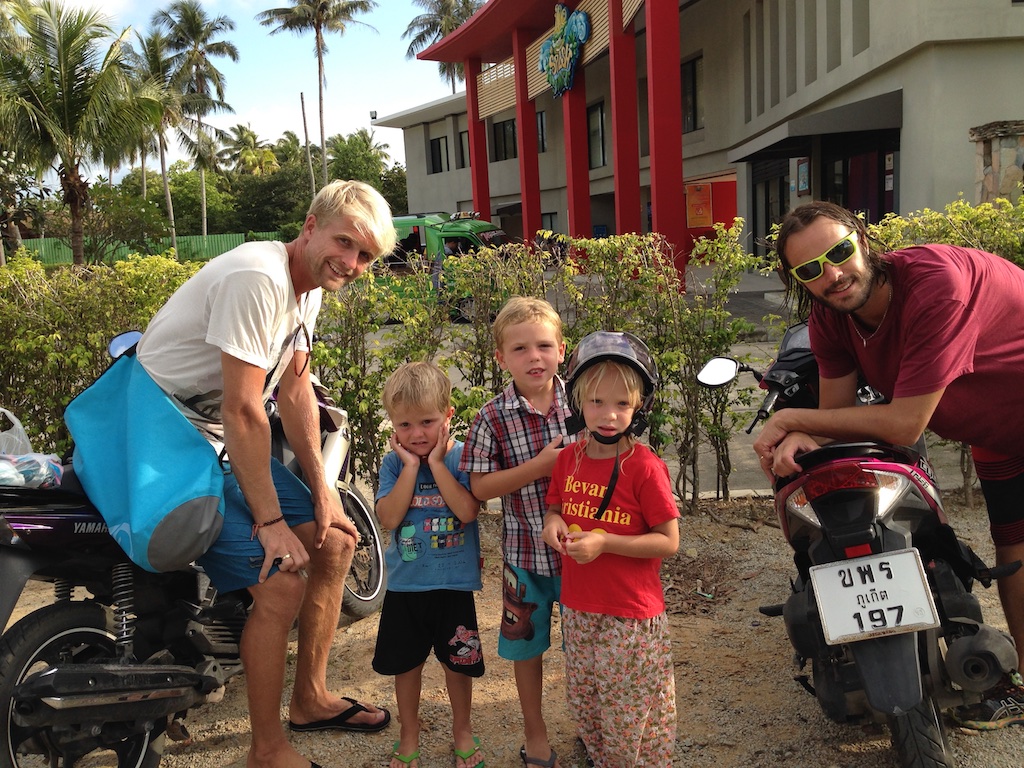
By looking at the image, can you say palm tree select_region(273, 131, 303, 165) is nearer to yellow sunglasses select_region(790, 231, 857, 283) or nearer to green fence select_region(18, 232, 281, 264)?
green fence select_region(18, 232, 281, 264)

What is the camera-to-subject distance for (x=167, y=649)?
9.29 feet

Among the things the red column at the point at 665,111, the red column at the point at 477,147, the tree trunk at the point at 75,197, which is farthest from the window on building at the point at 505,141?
the red column at the point at 665,111

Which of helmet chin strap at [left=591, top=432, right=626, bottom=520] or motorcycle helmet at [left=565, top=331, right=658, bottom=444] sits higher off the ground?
motorcycle helmet at [left=565, top=331, right=658, bottom=444]

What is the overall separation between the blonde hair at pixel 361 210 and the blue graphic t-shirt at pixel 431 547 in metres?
0.78

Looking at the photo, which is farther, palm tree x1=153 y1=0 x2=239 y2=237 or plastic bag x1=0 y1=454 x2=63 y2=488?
palm tree x1=153 y1=0 x2=239 y2=237

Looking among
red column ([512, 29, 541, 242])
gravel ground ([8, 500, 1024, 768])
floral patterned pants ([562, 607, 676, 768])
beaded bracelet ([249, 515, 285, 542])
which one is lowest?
gravel ground ([8, 500, 1024, 768])

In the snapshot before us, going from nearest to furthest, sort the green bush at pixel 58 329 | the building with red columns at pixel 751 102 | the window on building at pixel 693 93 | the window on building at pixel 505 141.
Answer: the green bush at pixel 58 329 → the building with red columns at pixel 751 102 → the window on building at pixel 693 93 → the window on building at pixel 505 141

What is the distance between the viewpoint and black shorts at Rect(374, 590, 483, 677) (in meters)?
2.94

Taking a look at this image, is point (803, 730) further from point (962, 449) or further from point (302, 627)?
point (962, 449)

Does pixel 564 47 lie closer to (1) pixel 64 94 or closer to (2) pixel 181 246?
(1) pixel 64 94

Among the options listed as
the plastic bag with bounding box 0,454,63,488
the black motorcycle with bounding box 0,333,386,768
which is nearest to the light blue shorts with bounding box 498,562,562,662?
the black motorcycle with bounding box 0,333,386,768

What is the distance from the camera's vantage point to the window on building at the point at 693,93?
27484 millimetres

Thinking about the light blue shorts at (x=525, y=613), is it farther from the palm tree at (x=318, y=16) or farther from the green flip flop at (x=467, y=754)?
the palm tree at (x=318, y=16)

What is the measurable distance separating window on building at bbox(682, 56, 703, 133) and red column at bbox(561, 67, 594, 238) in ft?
18.4
